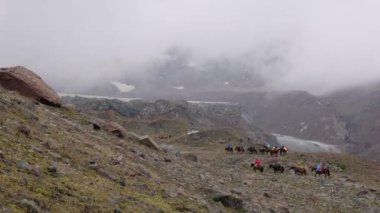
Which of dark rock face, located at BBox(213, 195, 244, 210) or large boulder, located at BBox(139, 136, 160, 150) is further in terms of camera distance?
large boulder, located at BBox(139, 136, 160, 150)

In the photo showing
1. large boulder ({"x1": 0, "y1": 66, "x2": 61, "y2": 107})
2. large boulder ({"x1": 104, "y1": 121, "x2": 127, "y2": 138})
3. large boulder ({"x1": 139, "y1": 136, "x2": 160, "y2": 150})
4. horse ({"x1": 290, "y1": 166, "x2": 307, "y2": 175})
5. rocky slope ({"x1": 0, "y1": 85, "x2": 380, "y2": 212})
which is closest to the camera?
rocky slope ({"x1": 0, "y1": 85, "x2": 380, "y2": 212})

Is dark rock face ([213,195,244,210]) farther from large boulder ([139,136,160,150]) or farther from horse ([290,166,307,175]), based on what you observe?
horse ([290,166,307,175])

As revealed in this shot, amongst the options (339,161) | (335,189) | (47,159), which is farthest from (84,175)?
(339,161)

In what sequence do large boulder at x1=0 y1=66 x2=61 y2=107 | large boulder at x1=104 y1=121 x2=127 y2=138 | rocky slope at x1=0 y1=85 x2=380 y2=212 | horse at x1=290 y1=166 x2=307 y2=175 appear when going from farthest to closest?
horse at x1=290 y1=166 x2=307 y2=175 < large boulder at x1=104 y1=121 x2=127 y2=138 < large boulder at x1=0 y1=66 x2=61 y2=107 < rocky slope at x1=0 y1=85 x2=380 y2=212

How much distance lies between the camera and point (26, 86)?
141 feet

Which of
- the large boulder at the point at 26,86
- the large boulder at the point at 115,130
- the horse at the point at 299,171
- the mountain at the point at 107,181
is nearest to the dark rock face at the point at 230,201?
the mountain at the point at 107,181

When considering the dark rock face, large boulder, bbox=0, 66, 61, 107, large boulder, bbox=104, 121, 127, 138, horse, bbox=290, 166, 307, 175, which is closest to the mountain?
the dark rock face

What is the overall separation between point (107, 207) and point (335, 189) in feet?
106

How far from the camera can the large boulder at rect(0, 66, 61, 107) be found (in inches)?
1677

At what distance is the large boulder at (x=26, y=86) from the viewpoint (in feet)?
140

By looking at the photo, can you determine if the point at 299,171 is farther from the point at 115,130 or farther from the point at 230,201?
the point at 230,201

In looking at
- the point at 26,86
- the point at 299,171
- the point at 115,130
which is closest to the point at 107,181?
the point at 115,130

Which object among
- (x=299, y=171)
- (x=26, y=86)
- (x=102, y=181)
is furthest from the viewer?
(x=299, y=171)

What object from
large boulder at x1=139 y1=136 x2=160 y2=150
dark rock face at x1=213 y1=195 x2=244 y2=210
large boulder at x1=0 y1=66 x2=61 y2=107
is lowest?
dark rock face at x1=213 y1=195 x2=244 y2=210
